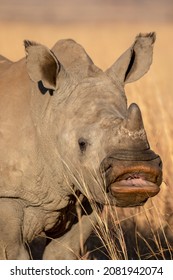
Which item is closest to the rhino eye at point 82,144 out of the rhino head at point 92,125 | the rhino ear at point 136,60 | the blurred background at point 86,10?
the rhino head at point 92,125

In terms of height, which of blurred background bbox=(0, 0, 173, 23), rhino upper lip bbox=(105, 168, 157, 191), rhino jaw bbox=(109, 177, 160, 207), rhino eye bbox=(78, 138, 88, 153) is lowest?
rhino jaw bbox=(109, 177, 160, 207)

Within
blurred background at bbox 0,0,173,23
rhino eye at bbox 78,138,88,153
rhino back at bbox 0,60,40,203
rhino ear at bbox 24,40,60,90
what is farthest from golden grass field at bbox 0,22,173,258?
blurred background at bbox 0,0,173,23

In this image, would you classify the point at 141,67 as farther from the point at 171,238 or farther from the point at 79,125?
the point at 171,238

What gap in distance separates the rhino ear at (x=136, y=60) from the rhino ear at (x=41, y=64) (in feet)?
1.83

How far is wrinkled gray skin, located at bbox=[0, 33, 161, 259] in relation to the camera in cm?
741

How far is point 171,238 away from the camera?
384 inches

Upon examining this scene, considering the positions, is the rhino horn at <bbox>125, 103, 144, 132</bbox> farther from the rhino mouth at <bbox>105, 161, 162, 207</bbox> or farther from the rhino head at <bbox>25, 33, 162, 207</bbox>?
the rhino mouth at <bbox>105, 161, 162, 207</bbox>

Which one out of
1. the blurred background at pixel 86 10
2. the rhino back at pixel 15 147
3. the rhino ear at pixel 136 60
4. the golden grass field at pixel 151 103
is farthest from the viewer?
the blurred background at pixel 86 10

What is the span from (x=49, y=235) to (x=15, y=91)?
1.27 m

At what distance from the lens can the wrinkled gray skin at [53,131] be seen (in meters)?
7.41

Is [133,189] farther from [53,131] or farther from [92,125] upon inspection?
[53,131]

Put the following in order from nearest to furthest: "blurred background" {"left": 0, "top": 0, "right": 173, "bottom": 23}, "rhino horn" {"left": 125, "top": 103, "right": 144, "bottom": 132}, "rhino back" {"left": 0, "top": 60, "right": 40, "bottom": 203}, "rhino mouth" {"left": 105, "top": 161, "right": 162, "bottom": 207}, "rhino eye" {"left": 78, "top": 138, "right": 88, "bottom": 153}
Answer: "rhino mouth" {"left": 105, "top": 161, "right": 162, "bottom": 207} → "rhino horn" {"left": 125, "top": 103, "right": 144, "bottom": 132} → "rhino eye" {"left": 78, "top": 138, "right": 88, "bottom": 153} → "rhino back" {"left": 0, "top": 60, "right": 40, "bottom": 203} → "blurred background" {"left": 0, "top": 0, "right": 173, "bottom": 23}

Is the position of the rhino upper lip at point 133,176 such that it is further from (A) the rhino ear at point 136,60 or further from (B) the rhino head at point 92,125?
(A) the rhino ear at point 136,60
